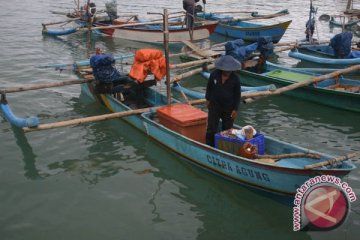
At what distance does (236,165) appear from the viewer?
762cm

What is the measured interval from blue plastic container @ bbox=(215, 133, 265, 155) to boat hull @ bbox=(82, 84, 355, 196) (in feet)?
0.88

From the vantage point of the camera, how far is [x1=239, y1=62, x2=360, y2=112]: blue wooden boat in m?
12.0

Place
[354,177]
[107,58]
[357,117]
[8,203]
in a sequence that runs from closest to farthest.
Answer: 1. [8,203]
2. [354,177]
3. [107,58]
4. [357,117]

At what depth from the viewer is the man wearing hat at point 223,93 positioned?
770cm

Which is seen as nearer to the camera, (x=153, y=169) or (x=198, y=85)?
(x=153, y=169)

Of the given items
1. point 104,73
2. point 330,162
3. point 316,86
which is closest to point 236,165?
point 330,162

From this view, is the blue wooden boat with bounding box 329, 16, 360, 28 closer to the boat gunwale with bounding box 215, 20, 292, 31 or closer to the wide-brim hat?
the boat gunwale with bounding box 215, 20, 292, 31

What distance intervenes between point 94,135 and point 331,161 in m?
6.33

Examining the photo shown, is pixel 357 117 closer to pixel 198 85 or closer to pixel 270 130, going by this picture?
pixel 270 130

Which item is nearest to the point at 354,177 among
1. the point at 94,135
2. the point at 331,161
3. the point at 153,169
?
the point at 331,161

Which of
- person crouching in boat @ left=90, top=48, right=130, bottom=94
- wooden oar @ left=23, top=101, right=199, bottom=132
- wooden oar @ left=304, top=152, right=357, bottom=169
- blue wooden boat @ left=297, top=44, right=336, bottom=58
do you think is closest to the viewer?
wooden oar @ left=304, top=152, right=357, bottom=169

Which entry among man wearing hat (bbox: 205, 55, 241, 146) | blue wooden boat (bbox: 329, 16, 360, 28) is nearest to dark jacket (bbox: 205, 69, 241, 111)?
man wearing hat (bbox: 205, 55, 241, 146)

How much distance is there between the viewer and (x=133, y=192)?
8.24m

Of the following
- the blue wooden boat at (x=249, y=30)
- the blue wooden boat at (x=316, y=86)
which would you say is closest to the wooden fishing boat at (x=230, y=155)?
the blue wooden boat at (x=316, y=86)
